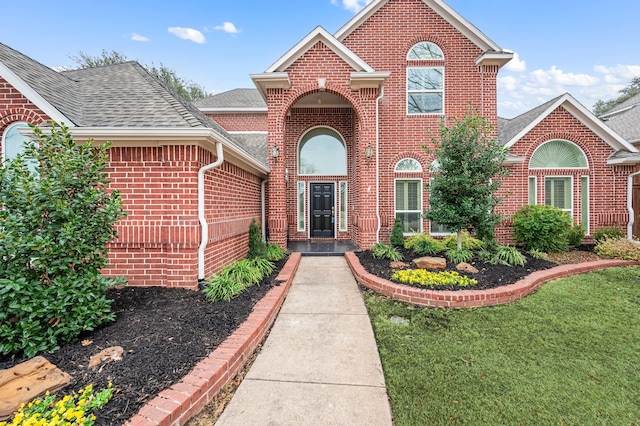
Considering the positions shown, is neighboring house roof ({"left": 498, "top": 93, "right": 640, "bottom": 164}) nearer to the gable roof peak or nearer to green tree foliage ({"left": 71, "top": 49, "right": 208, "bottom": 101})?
the gable roof peak

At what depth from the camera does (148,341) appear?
9.21 ft

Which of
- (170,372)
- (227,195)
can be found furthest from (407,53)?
(170,372)

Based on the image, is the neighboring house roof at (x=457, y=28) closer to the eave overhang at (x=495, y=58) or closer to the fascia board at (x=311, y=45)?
the eave overhang at (x=495, y=58)

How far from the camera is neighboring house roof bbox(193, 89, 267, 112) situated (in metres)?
14.9

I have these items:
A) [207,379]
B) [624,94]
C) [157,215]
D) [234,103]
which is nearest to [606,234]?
[207,379]

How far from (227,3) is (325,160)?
35.6 feet

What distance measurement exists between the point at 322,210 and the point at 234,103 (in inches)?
367

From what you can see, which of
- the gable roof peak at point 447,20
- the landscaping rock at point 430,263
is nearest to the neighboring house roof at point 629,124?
the gable roof peak at point 447,20

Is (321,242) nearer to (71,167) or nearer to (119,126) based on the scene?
(119,126)

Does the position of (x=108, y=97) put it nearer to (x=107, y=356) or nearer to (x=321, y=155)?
(x=107, y=356)

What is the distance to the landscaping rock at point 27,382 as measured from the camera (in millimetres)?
1948

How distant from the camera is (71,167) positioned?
2906 mm

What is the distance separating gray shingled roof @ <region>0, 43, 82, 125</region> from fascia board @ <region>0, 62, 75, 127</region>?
50 mm

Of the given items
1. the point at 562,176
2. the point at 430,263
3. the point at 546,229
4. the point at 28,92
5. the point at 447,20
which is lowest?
the point at 430,263
